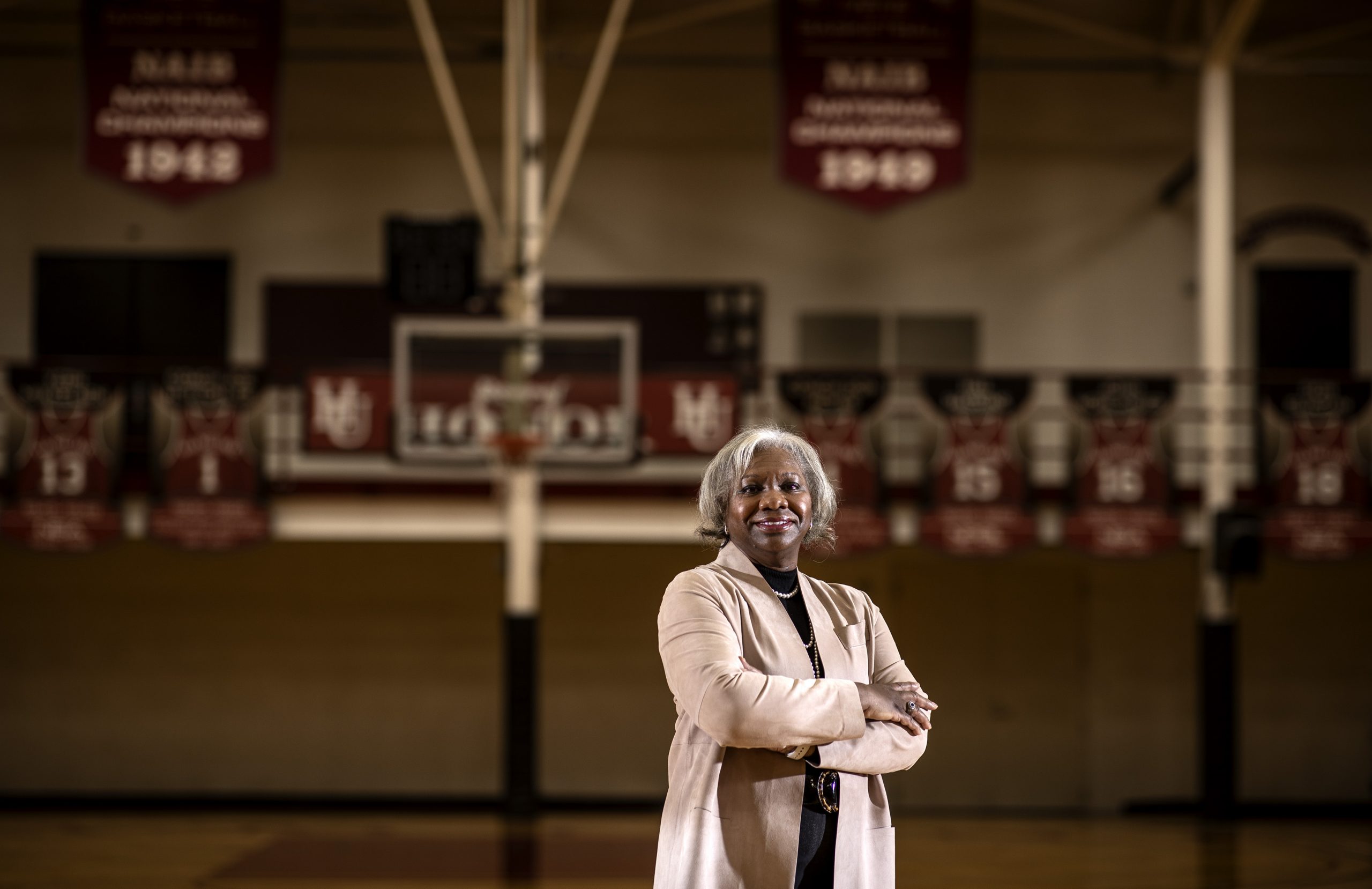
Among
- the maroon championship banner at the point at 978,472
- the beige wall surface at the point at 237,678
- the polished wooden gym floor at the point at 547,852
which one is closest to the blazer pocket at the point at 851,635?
the polished wooden gym floor at the point at 547,852

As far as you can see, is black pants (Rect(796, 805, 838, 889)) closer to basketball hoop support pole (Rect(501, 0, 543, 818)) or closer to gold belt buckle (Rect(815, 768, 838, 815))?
gold belt buckle (Rect(815, 768, 838, 815))

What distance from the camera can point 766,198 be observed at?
41.5 feet

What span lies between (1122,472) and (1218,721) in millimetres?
2103

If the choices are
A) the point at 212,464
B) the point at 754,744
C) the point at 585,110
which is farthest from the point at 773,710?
the point at 212,464

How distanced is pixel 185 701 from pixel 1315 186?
36.8 ft

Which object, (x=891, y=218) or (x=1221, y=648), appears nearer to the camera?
(x=1221, y=648)

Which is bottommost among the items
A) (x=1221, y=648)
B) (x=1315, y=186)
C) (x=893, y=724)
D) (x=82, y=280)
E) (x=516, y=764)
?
(x=516, y=764)

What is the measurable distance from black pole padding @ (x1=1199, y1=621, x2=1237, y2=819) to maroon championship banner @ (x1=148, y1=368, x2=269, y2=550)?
7.17 meters

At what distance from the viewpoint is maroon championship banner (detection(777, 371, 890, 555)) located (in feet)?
33.7

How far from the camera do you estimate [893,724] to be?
2.31m

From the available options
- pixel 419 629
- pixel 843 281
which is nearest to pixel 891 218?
pixel 843 281

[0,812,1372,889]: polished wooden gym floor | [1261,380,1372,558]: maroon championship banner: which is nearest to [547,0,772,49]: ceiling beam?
[1261,380,1372,558]: maroon championship banner

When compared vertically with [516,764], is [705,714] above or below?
above

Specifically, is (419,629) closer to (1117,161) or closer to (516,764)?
(516,764)
